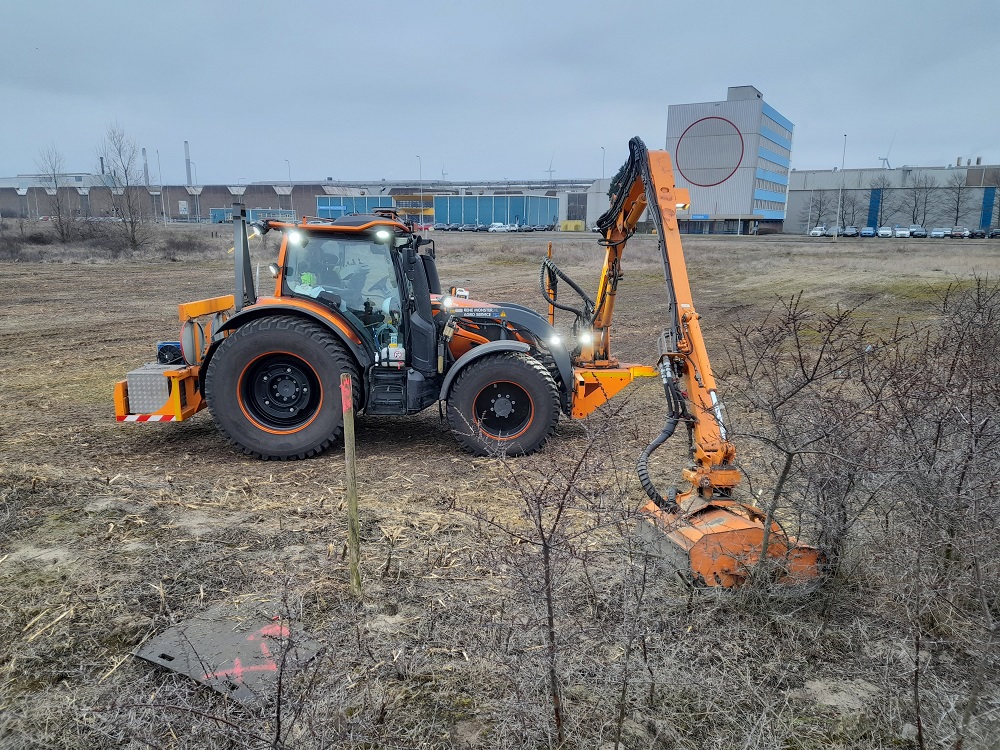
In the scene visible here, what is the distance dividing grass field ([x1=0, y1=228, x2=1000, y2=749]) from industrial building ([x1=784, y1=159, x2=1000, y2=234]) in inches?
2532

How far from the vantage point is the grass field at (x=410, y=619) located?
113 inches

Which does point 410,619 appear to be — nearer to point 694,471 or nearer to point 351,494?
point 351,494

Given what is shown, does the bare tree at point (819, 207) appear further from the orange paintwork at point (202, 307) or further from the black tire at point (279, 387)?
the black tire at point (279, 387)

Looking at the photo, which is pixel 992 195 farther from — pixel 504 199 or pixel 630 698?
pixel 630 698

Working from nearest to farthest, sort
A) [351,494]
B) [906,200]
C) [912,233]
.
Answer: [351,494] → [912,233] → [906,200]

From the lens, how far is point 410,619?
364cm

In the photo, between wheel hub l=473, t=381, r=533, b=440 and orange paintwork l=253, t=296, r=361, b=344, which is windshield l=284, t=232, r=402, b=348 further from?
wheel hub l=473, t=381, r=533, b=440

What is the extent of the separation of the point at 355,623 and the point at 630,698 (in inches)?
57.0

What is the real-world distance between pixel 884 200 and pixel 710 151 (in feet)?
68.3

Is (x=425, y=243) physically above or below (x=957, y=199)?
below

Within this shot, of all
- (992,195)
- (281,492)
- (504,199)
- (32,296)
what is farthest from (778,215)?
(281,492)

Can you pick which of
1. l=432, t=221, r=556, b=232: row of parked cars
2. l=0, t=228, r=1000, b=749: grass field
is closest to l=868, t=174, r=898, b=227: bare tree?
l=432, t=221, r=556, b=232: row of parked cars

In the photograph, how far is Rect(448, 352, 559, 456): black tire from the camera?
6238mm

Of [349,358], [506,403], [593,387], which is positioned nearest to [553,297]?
[593,387]
